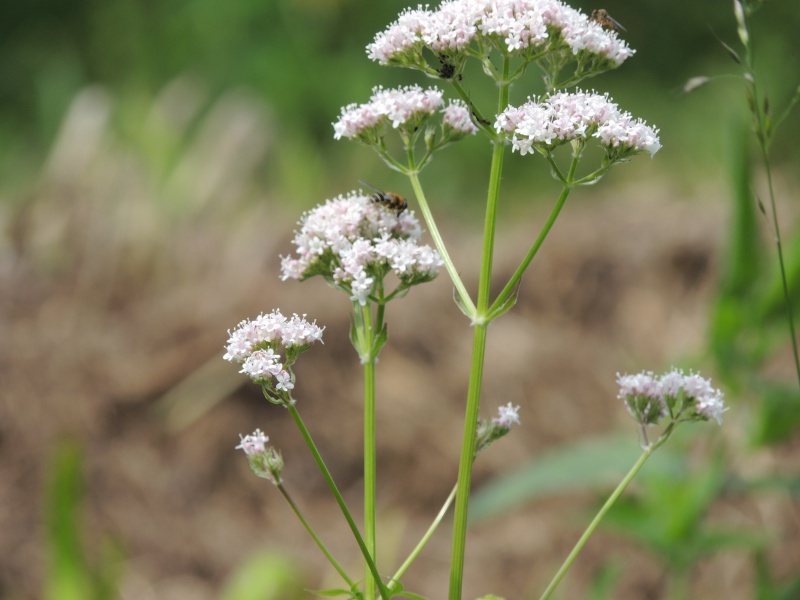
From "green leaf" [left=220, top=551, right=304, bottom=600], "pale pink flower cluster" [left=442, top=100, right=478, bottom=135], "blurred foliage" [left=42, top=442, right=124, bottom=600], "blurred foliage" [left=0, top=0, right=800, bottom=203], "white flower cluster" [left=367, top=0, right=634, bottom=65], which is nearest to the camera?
"white flower cluster" [left=367, top=0, right=634, bottom=65]

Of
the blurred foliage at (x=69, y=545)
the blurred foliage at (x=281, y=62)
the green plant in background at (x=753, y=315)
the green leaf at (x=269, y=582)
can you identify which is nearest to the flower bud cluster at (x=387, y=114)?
the green plant in background at (x=753, y=315)

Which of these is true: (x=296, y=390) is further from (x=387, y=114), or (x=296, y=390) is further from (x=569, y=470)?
(x=387, y=114)

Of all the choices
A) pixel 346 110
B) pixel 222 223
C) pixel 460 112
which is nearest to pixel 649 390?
pixel 460 112

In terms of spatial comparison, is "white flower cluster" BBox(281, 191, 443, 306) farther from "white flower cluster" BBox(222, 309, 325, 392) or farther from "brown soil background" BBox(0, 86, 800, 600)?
"brown soil background" BBox(0, 86, 800, 600)

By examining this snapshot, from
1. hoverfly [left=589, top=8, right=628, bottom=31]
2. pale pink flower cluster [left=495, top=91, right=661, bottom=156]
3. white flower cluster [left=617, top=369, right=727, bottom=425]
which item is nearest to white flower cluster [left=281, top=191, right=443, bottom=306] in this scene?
pale pink flower cluster [left=495, top=91, right=661, bottom=156]

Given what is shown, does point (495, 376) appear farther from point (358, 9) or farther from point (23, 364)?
point (358, 9)

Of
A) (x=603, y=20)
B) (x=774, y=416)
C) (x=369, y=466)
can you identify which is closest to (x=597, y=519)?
(x=369, y=466)
